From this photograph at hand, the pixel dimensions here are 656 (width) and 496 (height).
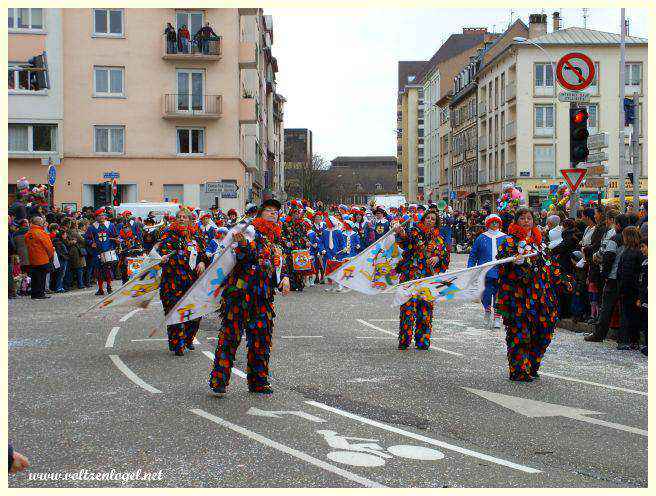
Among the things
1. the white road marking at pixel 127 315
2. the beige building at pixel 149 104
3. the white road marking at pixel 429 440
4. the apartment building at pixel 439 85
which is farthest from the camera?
the apartment building at pixel 439 85

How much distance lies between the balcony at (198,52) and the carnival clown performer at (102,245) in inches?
1034

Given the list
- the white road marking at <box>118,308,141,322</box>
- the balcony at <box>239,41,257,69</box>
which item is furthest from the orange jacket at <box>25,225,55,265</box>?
the balcony at <box>239,41,257,69</box>

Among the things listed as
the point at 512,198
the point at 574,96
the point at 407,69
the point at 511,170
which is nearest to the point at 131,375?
the point at 512,198

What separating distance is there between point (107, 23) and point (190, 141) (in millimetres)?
7273

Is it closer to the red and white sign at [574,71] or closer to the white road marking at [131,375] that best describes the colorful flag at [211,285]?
the white road marking at [131,375]

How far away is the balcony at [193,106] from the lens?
48219 millimetres

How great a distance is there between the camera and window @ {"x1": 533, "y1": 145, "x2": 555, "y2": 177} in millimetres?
63469

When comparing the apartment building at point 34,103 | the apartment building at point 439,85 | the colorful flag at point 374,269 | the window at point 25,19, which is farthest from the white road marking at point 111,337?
the apartment building at point 439,85

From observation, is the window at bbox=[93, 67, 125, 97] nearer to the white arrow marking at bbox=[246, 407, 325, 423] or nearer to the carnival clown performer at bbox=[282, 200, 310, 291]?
the carnival clown performer at bbox=[282, 200, 310, 291]

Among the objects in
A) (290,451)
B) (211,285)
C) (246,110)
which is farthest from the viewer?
(246,110)

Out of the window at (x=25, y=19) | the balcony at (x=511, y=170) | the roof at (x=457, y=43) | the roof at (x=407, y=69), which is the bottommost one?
the balcony at (x=511, y=170)

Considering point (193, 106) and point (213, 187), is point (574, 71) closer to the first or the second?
point (213, 187)

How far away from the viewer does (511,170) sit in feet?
216

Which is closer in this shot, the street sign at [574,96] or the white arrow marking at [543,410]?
the white arrow marking at [543,410]
